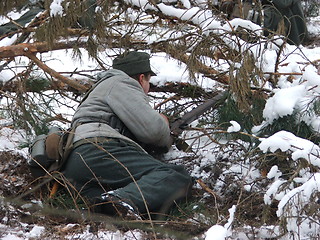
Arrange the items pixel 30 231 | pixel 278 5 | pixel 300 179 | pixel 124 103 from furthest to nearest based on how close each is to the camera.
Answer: pixel 278 5 → pixel 124 103 → pixel 30 231 → pixel 300 179

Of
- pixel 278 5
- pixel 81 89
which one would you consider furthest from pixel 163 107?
pixel 278 5

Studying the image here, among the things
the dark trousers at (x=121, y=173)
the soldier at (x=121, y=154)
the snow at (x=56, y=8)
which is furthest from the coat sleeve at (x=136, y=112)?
the snow at (x=56, y=8)

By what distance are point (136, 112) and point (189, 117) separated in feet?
2.25

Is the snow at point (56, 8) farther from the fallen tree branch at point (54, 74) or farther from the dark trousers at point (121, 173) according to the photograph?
the dark trousers at point (121, 173)

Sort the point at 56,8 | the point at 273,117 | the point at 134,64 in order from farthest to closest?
the point at 134,64 < the point at 56,8 < the point at 273,117

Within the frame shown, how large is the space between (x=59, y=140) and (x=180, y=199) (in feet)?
3.19

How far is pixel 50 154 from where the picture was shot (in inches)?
178

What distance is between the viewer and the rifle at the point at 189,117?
5.05 metres

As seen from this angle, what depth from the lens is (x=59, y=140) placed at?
460cm

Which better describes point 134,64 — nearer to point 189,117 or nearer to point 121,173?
point 189,117

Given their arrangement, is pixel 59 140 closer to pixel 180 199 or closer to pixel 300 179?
pixel 180 199

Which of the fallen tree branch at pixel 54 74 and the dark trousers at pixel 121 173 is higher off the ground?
the fallen tree branch at pixel 54 74

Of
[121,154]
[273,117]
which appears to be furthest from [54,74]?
[273,117]

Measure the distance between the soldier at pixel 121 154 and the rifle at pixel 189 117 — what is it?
25 centimetres
